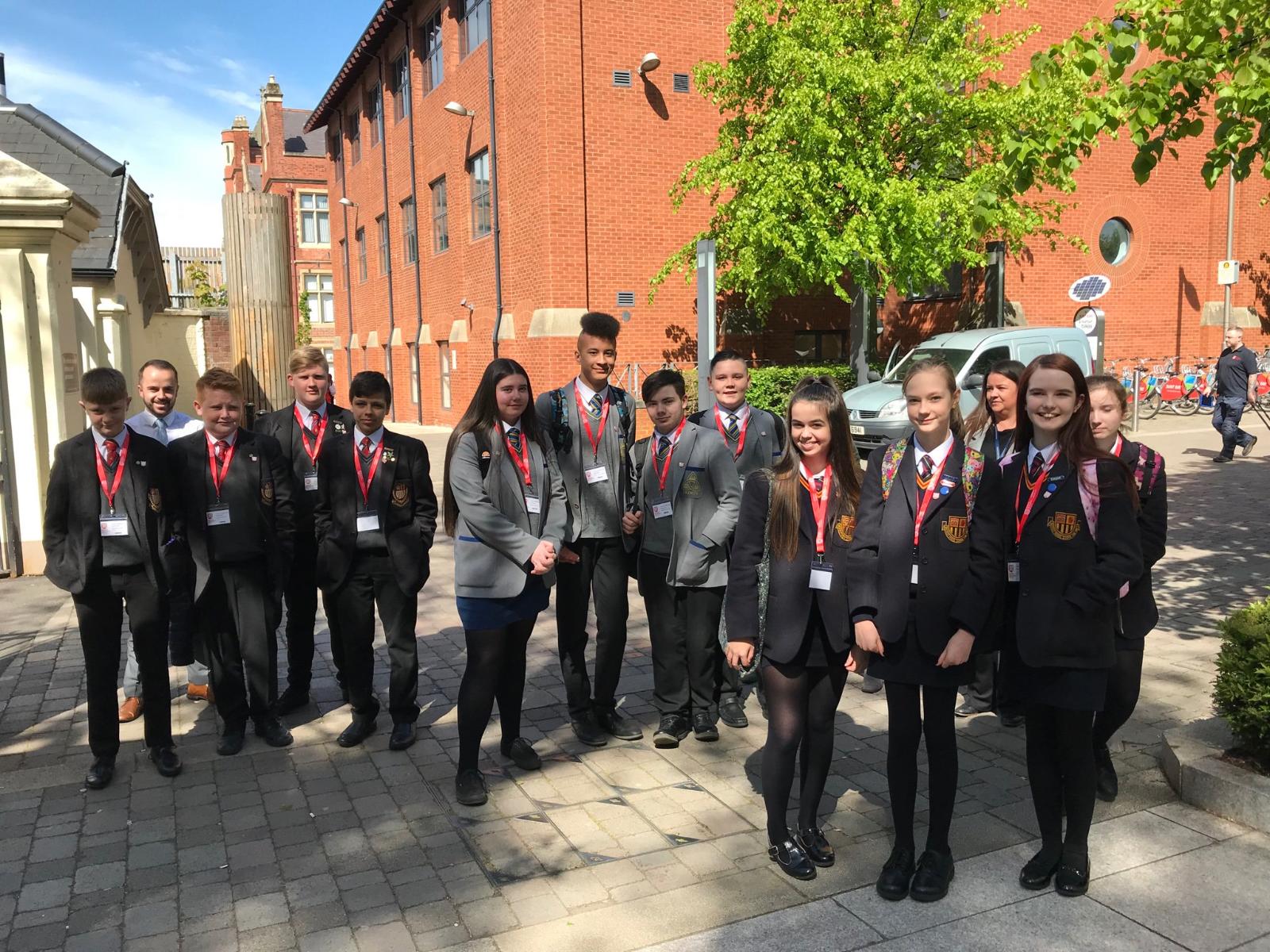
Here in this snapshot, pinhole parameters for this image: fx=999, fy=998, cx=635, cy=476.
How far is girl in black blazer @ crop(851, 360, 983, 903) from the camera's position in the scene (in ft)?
11.2

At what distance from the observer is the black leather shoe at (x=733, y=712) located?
5.34 meters

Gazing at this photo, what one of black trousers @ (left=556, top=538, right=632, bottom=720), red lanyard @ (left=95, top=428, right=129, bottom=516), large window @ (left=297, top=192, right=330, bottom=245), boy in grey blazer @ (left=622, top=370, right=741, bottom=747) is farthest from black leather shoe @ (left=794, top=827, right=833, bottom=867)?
large window @ (left=297, top=192, right=330, bottom=245)

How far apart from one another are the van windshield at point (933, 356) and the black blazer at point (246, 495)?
11.7 m

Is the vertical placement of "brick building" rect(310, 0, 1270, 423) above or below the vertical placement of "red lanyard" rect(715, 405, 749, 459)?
above

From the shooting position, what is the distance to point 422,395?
29422 mm

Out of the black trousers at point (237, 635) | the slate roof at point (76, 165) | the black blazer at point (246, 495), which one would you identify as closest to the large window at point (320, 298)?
the slate roof at point (76, 165)

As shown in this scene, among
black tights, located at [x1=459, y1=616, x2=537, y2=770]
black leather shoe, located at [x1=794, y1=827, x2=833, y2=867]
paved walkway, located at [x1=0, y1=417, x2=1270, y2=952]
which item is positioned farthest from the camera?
black tights, located at [x1=459, y1=616, x2=537, y2=770]

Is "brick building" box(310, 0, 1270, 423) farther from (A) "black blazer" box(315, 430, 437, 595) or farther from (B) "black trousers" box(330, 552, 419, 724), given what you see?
(B) "black trousers" box(330, 552, 419, 724)

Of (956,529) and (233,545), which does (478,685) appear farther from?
(956,529)

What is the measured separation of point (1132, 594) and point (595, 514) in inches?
96.5

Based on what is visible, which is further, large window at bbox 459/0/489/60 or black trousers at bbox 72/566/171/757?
large window at bbox 459/0/489/60

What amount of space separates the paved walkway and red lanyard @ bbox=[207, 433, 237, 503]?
1359 mm

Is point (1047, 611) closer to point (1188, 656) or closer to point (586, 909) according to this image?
point (586, 909)

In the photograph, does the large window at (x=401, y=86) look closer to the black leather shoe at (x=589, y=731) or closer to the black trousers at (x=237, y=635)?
the black trousers at (x=237, y=635)
